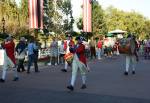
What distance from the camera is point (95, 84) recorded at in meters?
16.2

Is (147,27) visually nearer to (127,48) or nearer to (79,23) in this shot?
(79,23)

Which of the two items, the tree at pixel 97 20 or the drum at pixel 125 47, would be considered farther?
the tree at pixel 97 20


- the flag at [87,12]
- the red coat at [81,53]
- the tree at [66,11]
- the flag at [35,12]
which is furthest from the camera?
the tree at [66,11]

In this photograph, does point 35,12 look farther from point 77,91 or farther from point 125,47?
A: point 77,91

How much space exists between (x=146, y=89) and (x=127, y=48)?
539 centimetres

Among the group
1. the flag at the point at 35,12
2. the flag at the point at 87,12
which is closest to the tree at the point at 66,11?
the flag at the point at 87,12

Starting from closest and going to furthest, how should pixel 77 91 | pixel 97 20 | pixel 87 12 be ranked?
pixel 77 91
pixel 87 12
pixel 97 20

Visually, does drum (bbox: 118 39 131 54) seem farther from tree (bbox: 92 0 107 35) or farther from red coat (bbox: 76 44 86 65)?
tree (bbox: 92 0 107 35)

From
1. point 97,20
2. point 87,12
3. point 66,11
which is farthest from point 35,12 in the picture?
point 97,20

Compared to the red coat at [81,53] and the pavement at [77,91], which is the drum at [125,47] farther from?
the red coat at [81,53]

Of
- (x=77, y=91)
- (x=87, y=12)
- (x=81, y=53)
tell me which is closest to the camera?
(x=77, y=91)

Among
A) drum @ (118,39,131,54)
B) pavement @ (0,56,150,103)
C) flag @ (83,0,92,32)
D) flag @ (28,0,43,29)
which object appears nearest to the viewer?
pavement @ (0,56,150,103)

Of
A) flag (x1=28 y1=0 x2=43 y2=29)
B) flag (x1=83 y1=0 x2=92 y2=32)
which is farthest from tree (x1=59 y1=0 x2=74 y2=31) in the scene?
flag (x1=28 y1=0 x2=43 y2=29)

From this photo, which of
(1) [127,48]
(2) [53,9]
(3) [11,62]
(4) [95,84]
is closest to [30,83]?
(3) [11,62]
